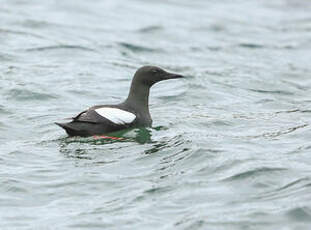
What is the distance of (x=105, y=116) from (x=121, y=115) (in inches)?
12.0

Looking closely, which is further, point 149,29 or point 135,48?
point 149,29

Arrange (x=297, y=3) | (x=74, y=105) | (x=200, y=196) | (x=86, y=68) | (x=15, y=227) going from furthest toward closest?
(x=297, y=3) → (x=86, y=68) → (x=74, y=105) → (x=200, y=196) → (x=15, y=227)

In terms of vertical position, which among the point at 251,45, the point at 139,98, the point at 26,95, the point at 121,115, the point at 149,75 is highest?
the point at 149,75

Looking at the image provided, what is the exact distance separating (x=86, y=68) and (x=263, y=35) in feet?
20.5

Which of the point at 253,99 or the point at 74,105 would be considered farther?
the point at 253,99

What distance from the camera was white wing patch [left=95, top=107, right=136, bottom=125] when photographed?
10.7 meters

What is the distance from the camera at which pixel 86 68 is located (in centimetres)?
1584

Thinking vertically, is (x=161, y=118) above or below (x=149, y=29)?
below

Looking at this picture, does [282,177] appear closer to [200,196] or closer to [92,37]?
[200,196]

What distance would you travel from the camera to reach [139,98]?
11492mm

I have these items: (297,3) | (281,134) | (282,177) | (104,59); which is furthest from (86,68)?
(297,3)

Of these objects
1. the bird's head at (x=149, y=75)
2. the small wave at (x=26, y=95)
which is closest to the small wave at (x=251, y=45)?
the small wave at (x=26, y=95)

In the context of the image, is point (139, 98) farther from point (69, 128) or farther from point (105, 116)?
point (69, 128)

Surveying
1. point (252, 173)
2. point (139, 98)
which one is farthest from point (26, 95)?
point (252, 173)
